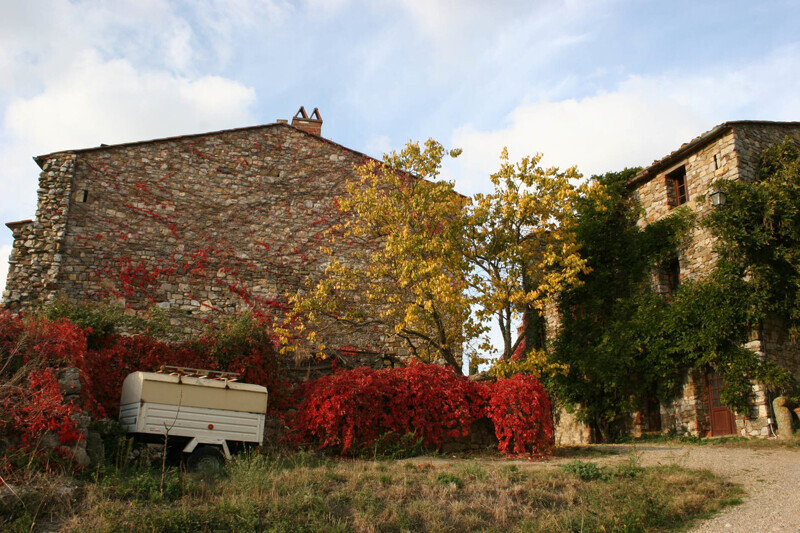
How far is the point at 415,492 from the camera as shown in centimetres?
831

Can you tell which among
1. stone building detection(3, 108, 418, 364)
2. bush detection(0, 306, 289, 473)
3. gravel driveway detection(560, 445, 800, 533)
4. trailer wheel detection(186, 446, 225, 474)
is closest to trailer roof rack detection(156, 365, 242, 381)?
bush detection(0, 306, 289, 473)

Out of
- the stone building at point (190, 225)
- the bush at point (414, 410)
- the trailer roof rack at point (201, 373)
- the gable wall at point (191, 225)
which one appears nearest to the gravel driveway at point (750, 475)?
the bush at point (414, 410)

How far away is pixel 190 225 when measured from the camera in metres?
17.0

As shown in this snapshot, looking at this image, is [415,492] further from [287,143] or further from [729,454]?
[287,143]

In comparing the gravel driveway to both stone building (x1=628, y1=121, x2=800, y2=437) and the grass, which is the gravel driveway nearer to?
the grass

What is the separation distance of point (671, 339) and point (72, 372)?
1277cm

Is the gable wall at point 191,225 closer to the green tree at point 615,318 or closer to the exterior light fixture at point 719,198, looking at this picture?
the green tree at point 615,318

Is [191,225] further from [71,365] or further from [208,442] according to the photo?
[208,442]

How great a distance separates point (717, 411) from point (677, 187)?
584 cm

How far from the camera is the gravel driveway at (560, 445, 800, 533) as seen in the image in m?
7.43

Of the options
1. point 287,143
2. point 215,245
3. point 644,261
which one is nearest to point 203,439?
point 215,245

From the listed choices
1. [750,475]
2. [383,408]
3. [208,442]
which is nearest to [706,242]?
[750,475]

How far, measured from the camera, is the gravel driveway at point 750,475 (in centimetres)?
743

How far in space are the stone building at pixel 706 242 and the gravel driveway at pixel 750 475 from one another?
72.6 inches
